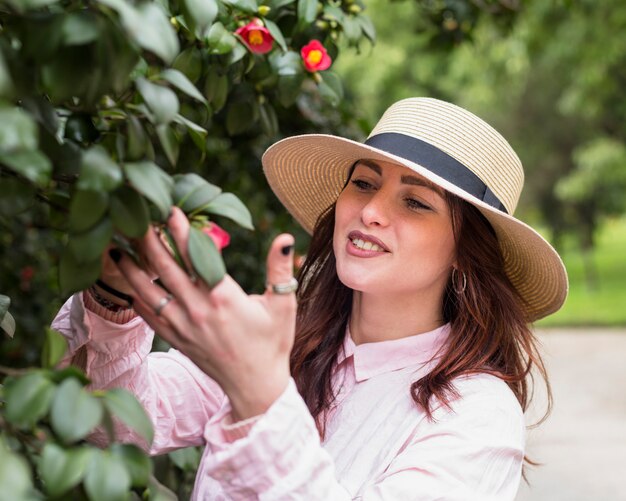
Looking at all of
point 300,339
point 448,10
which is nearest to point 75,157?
point 300,339

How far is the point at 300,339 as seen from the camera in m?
2.09

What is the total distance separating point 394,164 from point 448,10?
4.54 ft

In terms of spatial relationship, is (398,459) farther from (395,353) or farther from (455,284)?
(455,284)

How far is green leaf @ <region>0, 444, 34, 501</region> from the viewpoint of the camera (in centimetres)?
82

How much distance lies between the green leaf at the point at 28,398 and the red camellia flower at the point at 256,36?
936 millimetres

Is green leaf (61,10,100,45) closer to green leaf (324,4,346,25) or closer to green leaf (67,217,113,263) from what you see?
green leaf (67,217,113,263)

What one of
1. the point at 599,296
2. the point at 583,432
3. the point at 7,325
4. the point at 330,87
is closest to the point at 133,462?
the point at 7,325

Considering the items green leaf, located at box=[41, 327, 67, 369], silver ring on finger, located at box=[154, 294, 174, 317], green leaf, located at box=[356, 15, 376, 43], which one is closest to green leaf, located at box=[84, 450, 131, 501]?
green leaf, located at box=[41, 327, 67, 369]

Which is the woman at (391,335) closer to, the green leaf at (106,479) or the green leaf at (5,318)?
the green leaf at (5,318)

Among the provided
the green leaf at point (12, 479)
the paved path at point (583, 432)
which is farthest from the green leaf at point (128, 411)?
the paved path at point (583, 432)

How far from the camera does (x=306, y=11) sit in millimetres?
1844

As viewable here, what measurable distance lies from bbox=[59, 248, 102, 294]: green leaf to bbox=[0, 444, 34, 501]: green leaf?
0.22 metres

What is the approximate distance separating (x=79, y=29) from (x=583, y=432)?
569 centimetres

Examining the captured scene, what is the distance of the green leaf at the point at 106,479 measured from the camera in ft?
2.90
